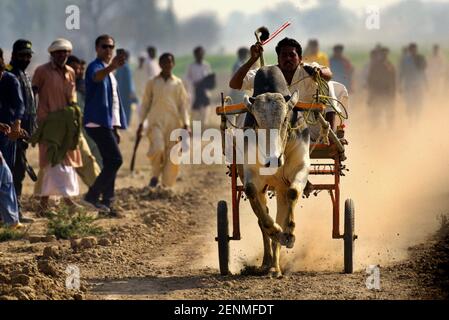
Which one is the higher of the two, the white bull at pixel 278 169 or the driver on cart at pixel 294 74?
the driver on cart at pixel 294 74

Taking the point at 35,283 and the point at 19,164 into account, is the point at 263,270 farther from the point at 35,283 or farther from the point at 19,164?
the point at 19,164

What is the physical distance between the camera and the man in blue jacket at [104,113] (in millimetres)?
15539

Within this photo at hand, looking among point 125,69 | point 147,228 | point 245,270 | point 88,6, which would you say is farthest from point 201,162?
point 88,6

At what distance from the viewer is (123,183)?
20.2 metres

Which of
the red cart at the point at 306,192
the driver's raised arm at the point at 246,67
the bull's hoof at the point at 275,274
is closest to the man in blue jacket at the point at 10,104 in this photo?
the driver's raised arm at the point at 246,67

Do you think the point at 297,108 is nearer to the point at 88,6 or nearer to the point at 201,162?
the point at 201,162

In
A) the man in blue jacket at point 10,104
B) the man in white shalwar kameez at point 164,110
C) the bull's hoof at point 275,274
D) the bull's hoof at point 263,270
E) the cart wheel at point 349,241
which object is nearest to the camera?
the bull's hoof at point 275,274

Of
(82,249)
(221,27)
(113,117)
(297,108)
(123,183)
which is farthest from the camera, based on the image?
(221,27)

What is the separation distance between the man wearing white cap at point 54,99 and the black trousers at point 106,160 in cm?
28

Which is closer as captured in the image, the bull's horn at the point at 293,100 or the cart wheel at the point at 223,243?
the bull's horn at the point at 293,100

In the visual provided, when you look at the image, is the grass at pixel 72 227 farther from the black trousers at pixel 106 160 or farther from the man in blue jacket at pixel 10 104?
the black trousers at pixel 106 160

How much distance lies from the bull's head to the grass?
3.49 metres

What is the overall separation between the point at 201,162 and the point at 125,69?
2.69 metres

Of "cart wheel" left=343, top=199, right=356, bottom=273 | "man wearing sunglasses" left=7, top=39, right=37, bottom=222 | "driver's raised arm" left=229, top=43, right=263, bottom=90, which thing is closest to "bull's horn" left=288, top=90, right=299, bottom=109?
"driver's raised arm" left=229, top=43, right=263, bottom=90
